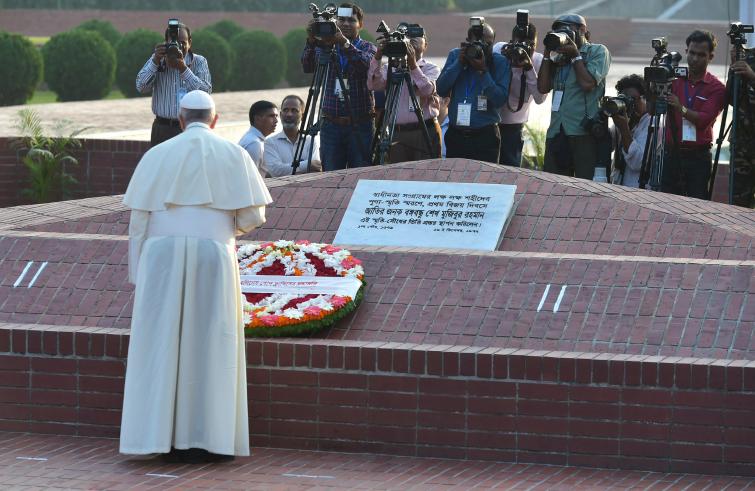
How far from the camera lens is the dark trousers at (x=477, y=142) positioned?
403 inches

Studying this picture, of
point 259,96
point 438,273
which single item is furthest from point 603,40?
point 438,273

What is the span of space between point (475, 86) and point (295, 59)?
24841mm

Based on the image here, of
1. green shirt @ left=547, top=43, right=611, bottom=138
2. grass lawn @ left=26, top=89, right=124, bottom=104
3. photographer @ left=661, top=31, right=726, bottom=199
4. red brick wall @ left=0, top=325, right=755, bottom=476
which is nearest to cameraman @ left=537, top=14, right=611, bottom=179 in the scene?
green shirt @ left=547, top=43, right=611, bottom=138

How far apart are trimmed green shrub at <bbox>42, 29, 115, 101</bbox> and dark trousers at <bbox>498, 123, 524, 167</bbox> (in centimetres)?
1973

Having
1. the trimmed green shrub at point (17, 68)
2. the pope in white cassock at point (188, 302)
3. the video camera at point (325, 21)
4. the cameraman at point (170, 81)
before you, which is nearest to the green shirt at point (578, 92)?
the video camera at point (325, 21)

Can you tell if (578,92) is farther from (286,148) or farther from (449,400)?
(449,400)

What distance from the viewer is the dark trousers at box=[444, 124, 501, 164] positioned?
1023cm

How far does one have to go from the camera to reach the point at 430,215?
8.25 meters

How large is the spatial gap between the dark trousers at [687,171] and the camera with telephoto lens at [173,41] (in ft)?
12.3

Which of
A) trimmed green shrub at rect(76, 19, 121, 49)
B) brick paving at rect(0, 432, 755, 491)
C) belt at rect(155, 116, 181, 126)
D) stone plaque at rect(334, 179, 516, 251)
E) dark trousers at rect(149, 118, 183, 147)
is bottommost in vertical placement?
brick paving at rect(0, 432, 755, 491)

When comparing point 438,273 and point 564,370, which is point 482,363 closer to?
point 564,370

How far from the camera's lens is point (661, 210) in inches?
327

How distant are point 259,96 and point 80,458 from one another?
20.6 m

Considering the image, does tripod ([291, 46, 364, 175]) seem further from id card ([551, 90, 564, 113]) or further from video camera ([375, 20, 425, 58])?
id card ([551, 90, 564, 113])
